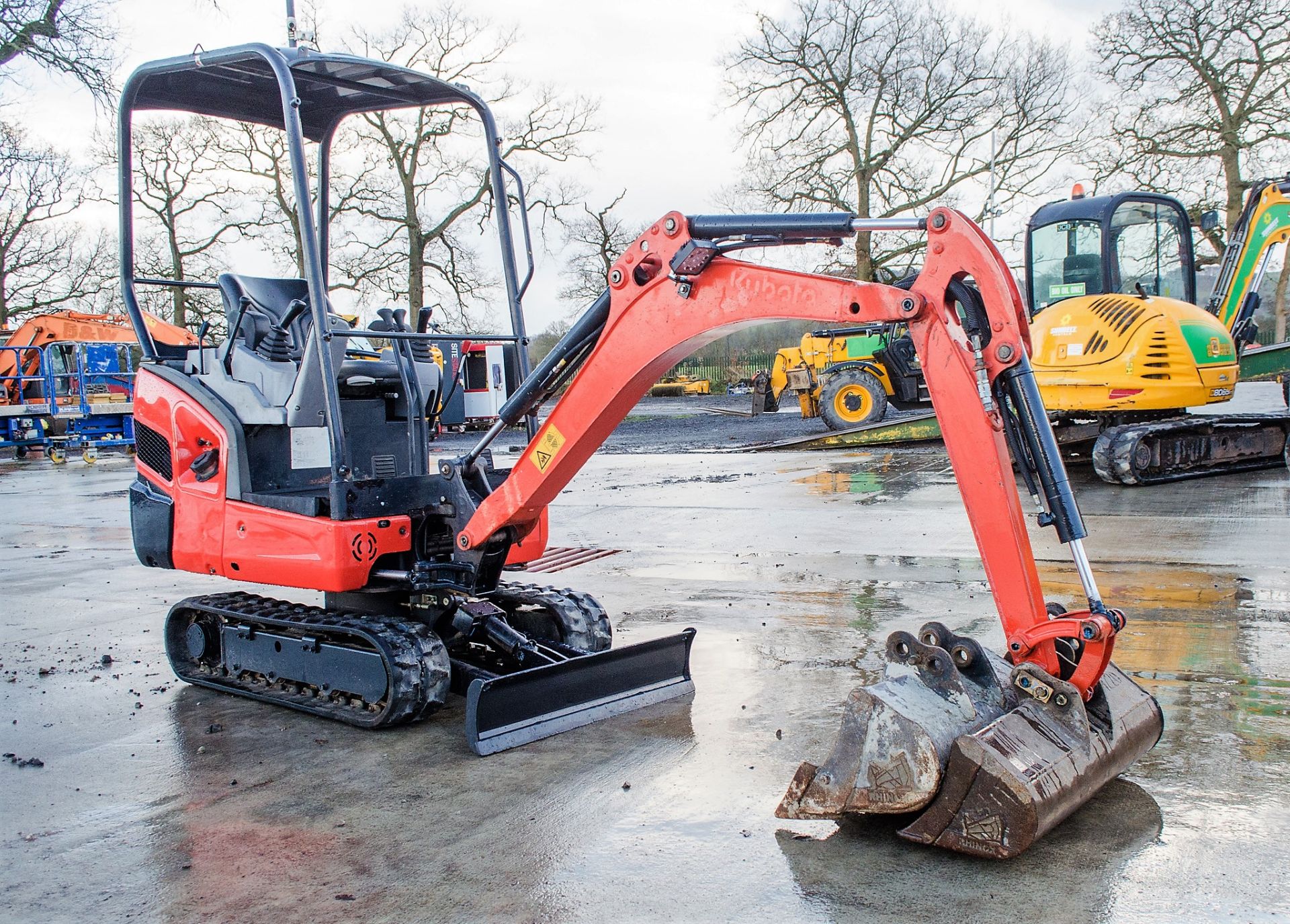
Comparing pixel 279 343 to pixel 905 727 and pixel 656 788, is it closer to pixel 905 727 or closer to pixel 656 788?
pixel 656 788

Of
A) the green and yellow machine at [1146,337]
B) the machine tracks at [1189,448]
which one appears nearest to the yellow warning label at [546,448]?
the green and yellow machine at [1146,337]

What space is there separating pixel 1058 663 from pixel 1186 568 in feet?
14.5

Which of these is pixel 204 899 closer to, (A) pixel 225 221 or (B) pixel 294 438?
(B) pixel 294 438

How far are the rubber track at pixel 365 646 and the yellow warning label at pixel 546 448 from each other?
927 millimetres

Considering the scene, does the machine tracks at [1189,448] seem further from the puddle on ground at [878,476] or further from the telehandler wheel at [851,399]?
the telehandler wheel at [851,399]

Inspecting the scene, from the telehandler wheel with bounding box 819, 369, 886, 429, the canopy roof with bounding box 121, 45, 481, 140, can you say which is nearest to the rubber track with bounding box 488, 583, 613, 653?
the canopy roof with bounding box 121, 45, 481, 140

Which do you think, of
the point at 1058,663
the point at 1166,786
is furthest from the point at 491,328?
the point at 1166,786

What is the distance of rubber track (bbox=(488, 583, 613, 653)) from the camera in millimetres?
5453

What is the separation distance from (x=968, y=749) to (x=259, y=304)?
3.96m

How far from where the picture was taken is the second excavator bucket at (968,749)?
10.8 feet

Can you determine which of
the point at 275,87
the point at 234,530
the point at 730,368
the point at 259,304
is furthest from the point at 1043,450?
the point at 730,368

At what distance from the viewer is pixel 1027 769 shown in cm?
330

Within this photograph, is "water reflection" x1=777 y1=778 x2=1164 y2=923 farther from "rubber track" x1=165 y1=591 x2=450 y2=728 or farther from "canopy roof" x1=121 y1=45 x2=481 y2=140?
"canopy roof" x1=121 y1=45 x2=481 y2=140

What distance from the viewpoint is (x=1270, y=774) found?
382 cm
